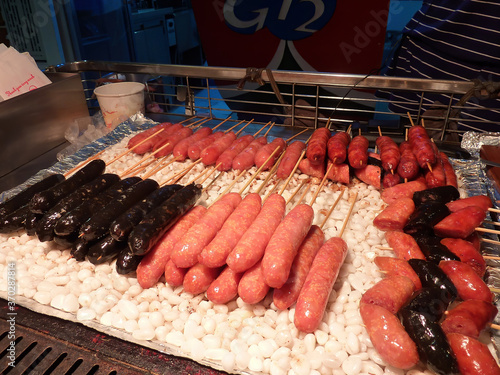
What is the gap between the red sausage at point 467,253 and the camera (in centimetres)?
196

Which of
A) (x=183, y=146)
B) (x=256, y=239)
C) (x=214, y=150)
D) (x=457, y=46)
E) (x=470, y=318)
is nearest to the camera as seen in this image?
(x=470, y=318)

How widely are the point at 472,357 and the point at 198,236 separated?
143 centimetres

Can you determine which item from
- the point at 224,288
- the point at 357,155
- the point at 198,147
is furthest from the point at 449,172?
the point at 198,147

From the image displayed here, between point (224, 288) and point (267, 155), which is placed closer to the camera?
point (224, 288)

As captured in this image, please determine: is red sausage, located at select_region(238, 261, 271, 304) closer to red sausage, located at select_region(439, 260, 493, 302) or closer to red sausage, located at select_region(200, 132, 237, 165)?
red sausage, located at select_region(439, 260, 493, 302)

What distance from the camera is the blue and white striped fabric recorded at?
387 centimetres

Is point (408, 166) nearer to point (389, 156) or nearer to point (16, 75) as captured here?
point (389, 156)

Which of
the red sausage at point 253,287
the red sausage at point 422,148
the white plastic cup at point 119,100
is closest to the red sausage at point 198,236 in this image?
the red sausage at point 253,287

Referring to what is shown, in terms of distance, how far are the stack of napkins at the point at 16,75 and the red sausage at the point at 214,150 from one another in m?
1.91

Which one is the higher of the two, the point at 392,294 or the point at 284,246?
the point at 284,246

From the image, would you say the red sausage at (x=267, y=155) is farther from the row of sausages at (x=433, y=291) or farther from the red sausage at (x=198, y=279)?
the red sausage at (x=198, y=279)

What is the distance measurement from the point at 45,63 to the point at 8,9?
111cm

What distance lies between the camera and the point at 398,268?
1.96 metres

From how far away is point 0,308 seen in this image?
6.51ft
